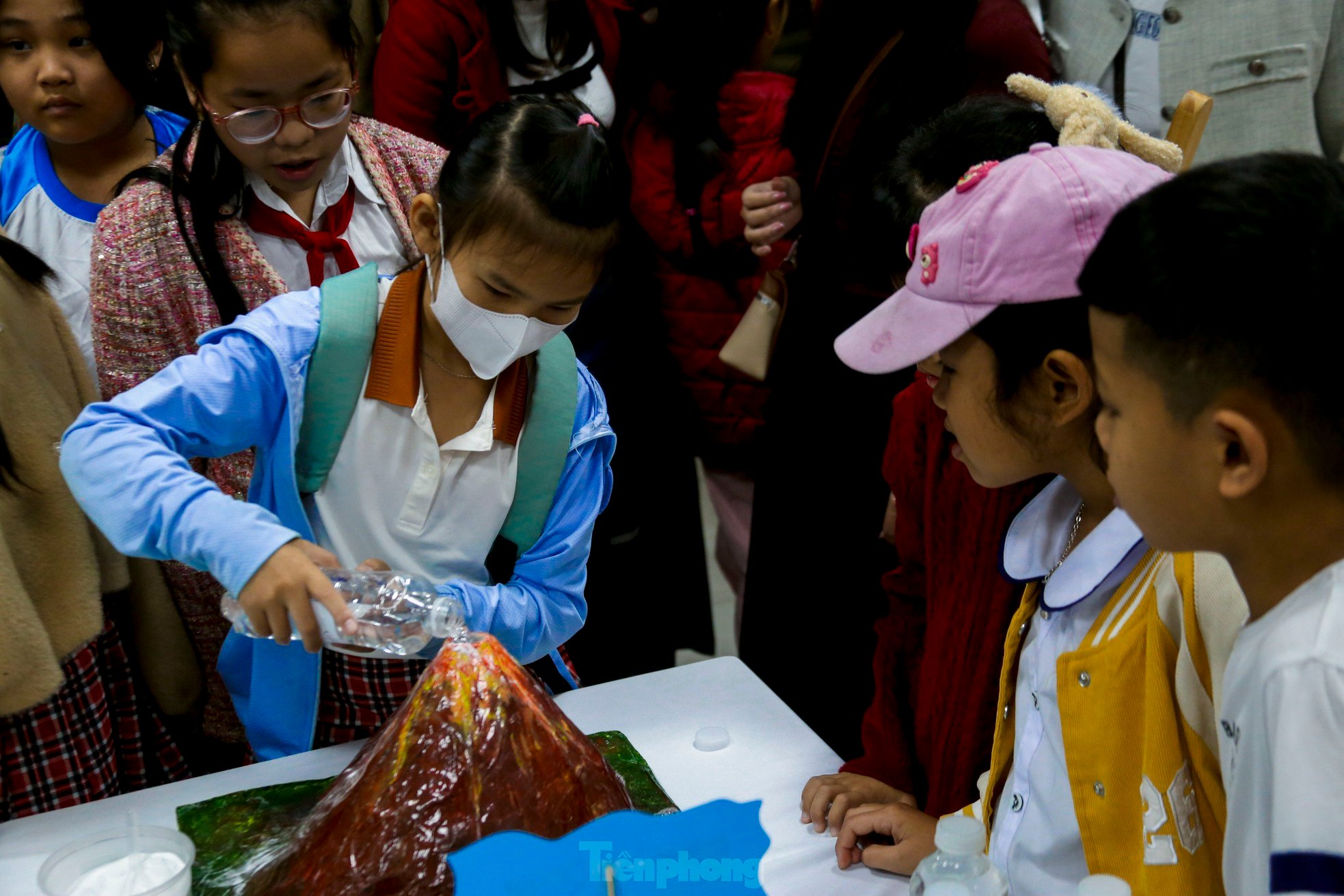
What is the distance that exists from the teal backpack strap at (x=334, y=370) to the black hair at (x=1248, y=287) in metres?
0.86

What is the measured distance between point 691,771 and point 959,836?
482 mm

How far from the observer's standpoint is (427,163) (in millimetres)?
1795

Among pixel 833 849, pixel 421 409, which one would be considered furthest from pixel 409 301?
pixel 833 849

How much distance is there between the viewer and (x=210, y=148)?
163cm

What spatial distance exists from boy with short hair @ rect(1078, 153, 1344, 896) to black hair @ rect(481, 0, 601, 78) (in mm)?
1521

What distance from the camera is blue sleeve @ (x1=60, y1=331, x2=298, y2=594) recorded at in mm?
1118

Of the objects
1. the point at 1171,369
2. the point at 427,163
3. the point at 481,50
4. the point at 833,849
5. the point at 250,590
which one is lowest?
the point at 833,849

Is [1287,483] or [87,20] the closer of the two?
[1287,483]

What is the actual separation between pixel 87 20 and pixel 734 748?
1373 mm

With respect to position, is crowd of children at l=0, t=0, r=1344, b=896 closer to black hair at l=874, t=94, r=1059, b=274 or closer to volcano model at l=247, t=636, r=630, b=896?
black hair at l=874, t=94, r=1059, b=274

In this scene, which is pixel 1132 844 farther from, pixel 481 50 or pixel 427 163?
pixel 481 50

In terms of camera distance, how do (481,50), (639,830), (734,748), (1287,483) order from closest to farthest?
1. (1287,483)
2. (639,830)
3. (734,748)
4. (481,50)

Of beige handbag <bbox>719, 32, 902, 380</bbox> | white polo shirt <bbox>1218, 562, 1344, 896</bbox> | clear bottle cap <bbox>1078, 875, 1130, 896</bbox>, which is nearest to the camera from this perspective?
white polo shirt <bbox>1218, 562, 1344, 896</bbox>

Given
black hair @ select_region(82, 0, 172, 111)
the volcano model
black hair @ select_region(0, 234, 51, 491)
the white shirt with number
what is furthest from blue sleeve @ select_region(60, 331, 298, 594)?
the white shirt with number
